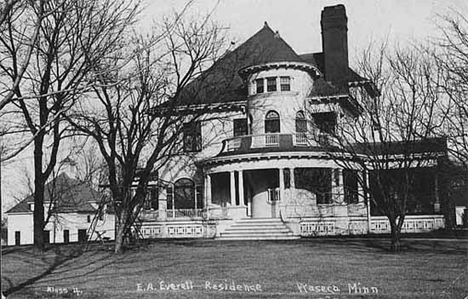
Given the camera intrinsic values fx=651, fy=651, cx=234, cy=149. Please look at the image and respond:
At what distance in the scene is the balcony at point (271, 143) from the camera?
3147 centimetres

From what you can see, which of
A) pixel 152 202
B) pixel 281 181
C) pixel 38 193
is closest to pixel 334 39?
pixel 281 181

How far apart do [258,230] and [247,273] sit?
14.9m

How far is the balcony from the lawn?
9869 mm

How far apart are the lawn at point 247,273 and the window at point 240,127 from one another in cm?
1465

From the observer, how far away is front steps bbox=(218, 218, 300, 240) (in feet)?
92.7

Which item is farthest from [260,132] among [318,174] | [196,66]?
Answer: [196,66]

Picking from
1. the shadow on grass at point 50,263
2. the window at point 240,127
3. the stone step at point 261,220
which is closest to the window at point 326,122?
the stone step at point 261,220

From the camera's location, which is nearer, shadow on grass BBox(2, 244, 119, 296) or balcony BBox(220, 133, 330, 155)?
shadow on grass BBox(2, 244, 119, 296)

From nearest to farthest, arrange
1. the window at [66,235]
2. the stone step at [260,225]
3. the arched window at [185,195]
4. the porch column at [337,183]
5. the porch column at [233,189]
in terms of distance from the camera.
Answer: the stone step at [260,225], the porch column at [337,183], the porch column at [233,189], the arched window at [185,195], the window at [66,235]

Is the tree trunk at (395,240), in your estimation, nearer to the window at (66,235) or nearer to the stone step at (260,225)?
the stone step at (260,225)

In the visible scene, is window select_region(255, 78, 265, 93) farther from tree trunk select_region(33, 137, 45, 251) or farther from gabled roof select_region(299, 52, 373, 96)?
tree trunk select_region(33, 137, 45, 251)

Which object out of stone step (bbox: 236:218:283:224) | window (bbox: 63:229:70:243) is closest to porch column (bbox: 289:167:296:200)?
stone step (bbox: 236:218:283:224)

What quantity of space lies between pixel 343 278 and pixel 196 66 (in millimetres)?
12844
